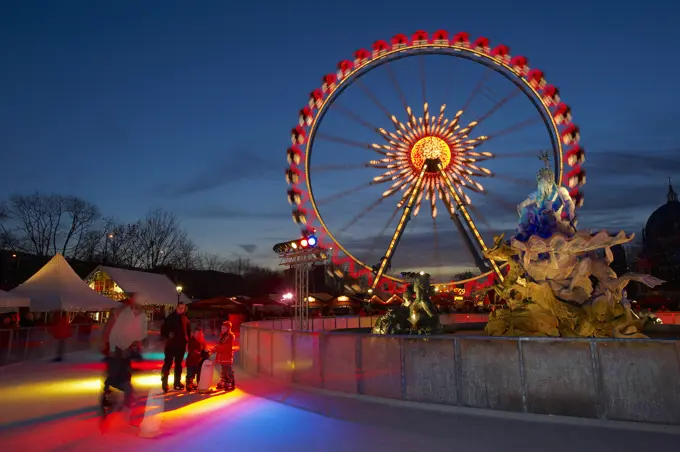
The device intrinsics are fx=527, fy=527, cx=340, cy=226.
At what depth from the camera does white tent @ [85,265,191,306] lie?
120 feet

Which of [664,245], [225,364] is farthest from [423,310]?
[664,245]

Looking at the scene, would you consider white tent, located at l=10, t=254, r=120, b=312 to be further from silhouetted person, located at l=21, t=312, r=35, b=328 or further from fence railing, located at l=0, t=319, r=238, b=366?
fence railing, located at l=0, t=319, r=238, b=366

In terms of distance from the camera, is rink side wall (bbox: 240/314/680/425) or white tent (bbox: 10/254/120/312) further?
white tent (bbox: 10/254/120/312)

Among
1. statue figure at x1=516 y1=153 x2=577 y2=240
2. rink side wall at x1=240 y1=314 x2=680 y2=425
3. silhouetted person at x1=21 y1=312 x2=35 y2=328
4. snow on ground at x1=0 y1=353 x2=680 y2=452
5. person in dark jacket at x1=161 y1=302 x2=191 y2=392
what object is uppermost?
statue figure at x1=516 y1=153 x2=577 y2=240

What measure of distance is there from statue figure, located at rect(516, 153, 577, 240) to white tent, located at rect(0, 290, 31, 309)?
19.1 m

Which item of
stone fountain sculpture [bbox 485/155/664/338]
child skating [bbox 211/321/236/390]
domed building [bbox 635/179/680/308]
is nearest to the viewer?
child skating [bbox 211/321/236/390]

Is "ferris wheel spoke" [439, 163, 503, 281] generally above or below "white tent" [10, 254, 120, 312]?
above

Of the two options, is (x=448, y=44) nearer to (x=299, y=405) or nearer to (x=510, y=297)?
(x=510, y=297)

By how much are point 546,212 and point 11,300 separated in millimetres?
20185

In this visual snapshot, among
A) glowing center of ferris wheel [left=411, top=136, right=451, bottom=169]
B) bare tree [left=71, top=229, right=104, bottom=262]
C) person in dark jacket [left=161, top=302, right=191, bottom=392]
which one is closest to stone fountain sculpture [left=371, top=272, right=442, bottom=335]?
person in dark jacket [left=161, top=302, right=191, bottom=392]

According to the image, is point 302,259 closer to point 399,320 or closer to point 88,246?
point 399,320

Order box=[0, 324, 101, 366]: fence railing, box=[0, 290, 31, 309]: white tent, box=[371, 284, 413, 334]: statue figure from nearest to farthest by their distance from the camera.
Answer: box=[0, 324, 101, 366]: fence railing → box=[371, 284, 413, 334]: statue figure → box=[0, 290, 31, 309]: white tent

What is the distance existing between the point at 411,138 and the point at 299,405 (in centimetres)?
1937

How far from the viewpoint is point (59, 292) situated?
2434 cm
